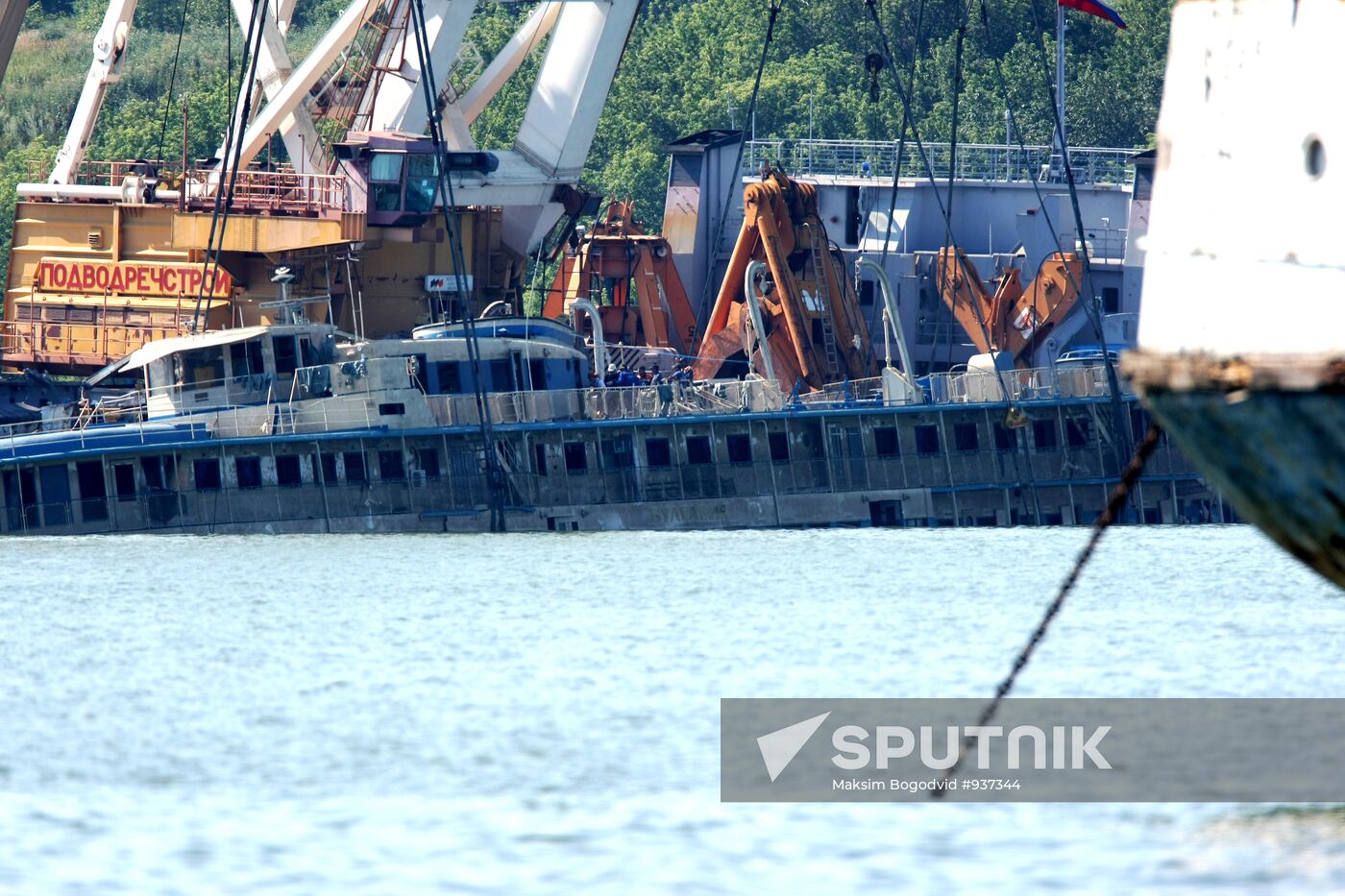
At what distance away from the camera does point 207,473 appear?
143ft

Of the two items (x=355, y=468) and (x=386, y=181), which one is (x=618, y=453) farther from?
(x=386, y=181)

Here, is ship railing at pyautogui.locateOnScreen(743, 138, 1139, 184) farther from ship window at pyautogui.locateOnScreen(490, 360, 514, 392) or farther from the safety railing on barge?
ship window at pyautogui.locateOnScreen(490, 360, 514, 392)

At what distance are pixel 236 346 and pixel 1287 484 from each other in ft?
101

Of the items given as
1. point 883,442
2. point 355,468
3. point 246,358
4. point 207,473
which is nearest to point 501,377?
point 355,468

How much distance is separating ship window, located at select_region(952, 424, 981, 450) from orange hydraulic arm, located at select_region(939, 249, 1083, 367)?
5.84 metres

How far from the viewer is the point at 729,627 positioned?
96.0 feet

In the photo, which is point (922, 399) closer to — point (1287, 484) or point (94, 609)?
point (94, 609)

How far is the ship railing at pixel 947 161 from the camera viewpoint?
60062mm

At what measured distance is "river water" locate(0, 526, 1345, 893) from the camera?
17094mm

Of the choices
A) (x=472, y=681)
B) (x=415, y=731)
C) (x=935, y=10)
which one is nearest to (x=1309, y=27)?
(x=415, y=731)

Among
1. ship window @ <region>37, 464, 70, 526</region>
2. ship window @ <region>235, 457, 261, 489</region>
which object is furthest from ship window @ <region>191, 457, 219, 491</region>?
ship window @ <region>37, 464, 70, 526</region>

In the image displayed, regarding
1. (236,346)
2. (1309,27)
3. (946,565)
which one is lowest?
(946,565)

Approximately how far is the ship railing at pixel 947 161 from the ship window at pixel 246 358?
1519cm

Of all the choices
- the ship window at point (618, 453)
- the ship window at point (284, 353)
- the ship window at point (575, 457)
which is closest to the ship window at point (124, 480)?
the ship window at point (284, 353)
